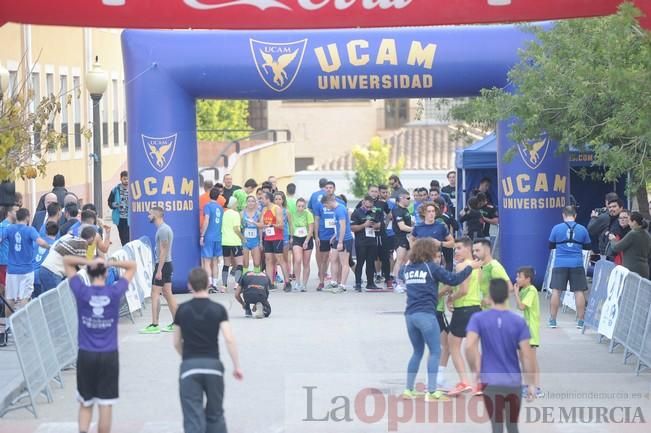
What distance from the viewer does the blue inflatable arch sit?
20703 millimetres

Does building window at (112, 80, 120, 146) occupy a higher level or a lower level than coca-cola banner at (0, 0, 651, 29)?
higher

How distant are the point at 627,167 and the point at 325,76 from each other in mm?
6130

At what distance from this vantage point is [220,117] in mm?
54719

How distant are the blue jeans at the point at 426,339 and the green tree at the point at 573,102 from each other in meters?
3.26

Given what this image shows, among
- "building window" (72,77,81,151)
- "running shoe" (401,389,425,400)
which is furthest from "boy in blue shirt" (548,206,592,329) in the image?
"building window" (72,77,81,151)

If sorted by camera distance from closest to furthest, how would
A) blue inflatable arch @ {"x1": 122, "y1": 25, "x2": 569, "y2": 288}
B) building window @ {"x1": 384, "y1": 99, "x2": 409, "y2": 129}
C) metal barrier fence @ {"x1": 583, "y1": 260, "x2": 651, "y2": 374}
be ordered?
metal barrier fence @ {"x1": 583, "y1": 260, "x2": 651, "y2": 374}
blue inflatable arch @ {"x1": 122, "y1": 25, "x2": 569, "y2": 288}
building window @ {"x1": 384, "y1": 99, "x2": 409, "y2": 129}

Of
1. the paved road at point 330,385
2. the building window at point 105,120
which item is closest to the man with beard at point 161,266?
the paved road at point 330,385

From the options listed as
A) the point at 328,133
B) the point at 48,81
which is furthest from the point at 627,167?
the point at 328,133

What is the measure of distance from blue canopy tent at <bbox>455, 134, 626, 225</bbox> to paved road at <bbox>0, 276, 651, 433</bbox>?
5996 millimetres

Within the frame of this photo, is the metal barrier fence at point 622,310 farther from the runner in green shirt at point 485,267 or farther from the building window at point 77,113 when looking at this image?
the building window at point 77,113

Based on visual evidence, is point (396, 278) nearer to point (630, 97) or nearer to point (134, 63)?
point (134, 63)

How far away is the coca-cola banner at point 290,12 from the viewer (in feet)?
35.4

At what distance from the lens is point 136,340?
1705 cm

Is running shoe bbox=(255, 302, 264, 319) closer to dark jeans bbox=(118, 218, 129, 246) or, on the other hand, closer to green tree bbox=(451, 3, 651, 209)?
green tree bbox=(451, 3, 651, 209)
